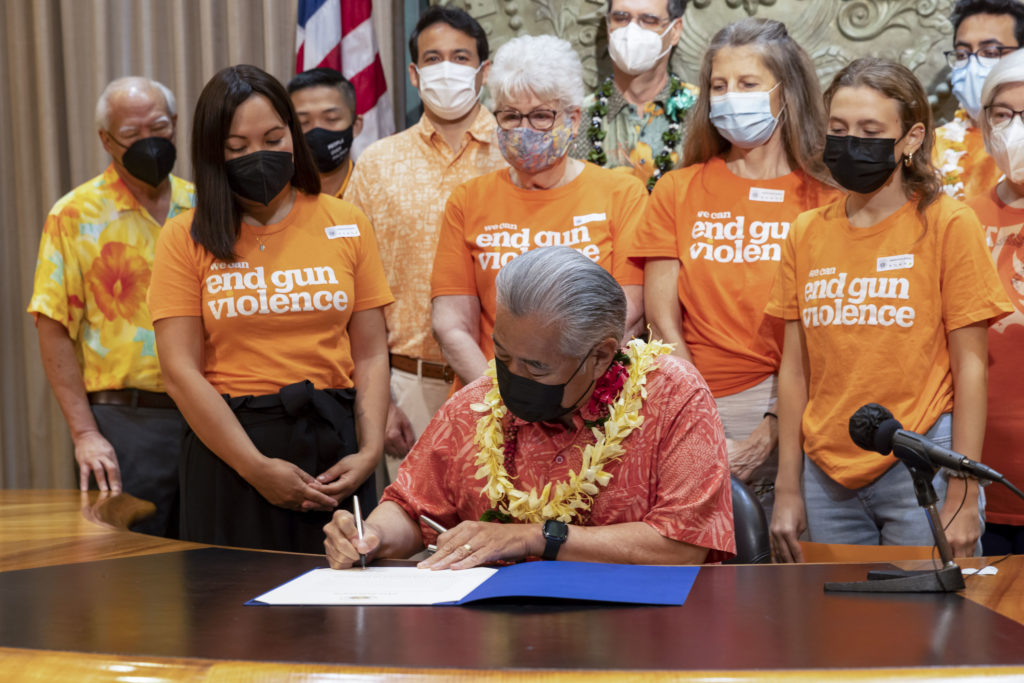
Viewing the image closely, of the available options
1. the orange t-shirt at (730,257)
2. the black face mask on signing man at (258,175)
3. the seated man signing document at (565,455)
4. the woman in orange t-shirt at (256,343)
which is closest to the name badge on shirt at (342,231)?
the woman in orange t-shirt at (256,343)

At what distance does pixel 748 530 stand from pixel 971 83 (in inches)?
83.2

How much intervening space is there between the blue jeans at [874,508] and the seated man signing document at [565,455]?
699mm

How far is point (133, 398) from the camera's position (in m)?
3.68

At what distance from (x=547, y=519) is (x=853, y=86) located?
1433 millimetres

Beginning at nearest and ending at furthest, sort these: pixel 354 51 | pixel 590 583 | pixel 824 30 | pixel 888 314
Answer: pixel 590 583 → pixel 888 314 → pixel 824 30 → pixel 354 51

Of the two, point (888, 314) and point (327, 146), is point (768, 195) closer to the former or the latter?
point (888, 314)

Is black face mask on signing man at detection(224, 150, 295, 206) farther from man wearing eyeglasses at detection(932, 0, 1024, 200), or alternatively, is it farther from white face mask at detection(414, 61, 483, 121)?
man wearing eyeglasses at detection(932, 0, 1024, 200)

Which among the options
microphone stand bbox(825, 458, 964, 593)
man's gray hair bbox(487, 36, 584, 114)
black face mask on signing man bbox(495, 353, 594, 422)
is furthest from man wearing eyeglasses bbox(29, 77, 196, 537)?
microphone stand bbox(825, 458, 964, 593)

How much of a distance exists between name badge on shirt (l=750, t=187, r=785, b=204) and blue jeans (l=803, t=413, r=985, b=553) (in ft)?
2.64

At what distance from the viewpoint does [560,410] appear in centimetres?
219

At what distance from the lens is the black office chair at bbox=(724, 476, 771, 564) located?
91.2 inches

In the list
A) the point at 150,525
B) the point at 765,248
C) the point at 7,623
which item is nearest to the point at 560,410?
the point at 7,623

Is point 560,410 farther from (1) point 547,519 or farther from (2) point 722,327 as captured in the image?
(2) point 722,327

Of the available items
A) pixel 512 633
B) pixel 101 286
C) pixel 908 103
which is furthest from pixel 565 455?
pixel 101 286
